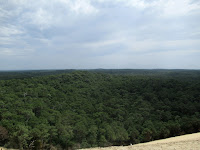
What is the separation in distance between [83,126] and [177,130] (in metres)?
15.3

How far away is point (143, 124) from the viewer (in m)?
24.5

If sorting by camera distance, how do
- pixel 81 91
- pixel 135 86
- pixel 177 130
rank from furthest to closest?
pixel 135 86 → pixel 81 91 → pixel 177 130

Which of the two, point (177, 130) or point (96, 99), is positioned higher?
point (96, 99)

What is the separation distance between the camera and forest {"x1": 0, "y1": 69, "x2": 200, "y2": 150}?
1791 centimetres

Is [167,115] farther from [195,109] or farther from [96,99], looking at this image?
[96,99]

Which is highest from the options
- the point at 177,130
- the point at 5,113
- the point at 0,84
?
the point at 0,84

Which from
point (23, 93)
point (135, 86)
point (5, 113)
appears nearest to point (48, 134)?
point (5, 113)

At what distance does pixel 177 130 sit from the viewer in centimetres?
2328

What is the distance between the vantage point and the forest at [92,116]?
17.9 m

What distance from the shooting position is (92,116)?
25469 mm

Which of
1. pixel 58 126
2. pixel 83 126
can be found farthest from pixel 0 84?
pixel 83 126

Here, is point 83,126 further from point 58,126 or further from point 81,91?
point 81,91

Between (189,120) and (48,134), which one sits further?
(189,120)

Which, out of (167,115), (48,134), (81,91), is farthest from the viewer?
(81,91)
